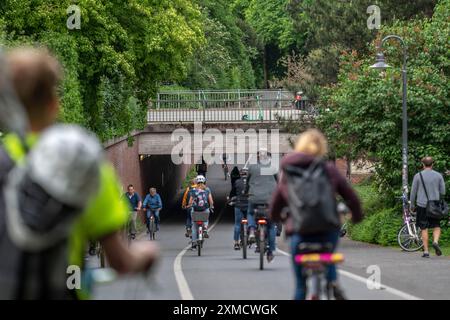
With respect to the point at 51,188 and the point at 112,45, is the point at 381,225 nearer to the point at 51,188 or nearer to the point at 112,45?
the point at 112,45

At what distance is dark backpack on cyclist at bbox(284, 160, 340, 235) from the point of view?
8.15 m

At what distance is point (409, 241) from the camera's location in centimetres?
2478

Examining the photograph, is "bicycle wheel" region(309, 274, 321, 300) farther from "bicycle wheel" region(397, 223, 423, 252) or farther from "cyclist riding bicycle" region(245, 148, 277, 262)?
"bicycle wheel" region(397, 223, 423, 252)

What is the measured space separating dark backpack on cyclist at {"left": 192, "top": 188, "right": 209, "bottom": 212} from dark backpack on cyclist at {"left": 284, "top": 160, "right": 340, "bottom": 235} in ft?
55.8

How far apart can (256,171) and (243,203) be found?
2.76 m

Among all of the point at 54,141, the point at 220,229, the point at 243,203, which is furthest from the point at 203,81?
the point at 54,141

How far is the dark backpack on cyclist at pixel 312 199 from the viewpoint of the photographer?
8148 millimetres

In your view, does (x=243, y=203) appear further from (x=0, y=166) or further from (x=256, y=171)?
(x=0, y=166)

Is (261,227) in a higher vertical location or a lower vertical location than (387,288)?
higher

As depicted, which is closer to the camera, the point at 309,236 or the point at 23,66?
the point at 23,66

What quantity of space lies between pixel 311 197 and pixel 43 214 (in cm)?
422

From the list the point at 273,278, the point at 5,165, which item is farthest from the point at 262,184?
the point at 5,165

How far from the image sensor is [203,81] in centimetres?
7694

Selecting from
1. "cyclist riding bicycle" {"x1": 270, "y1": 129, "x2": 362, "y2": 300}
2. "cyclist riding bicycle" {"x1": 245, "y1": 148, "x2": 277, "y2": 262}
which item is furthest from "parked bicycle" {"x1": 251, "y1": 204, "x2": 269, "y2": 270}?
"cyclist riding bicycle" {"x1": 270, "y1": 129, "x2": 362, "y2": 300}
